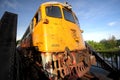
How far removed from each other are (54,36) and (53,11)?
134cm

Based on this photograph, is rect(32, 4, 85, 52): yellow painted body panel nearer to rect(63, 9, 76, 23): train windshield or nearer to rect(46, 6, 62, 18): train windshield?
rect(46, 6, 62, 18): train windshield

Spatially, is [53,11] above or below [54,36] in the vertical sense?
above

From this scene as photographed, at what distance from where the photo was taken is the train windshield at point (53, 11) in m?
5.66

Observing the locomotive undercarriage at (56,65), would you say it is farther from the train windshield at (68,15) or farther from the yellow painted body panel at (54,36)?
the train windshield at (68,15)

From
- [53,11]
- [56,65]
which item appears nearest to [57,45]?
[56,65]

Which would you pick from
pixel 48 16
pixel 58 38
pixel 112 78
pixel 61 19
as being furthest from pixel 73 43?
Result: pixel 112 78

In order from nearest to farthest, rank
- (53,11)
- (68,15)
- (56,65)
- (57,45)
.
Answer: (56,65)
(57,45)
(53,11)
(68,15)

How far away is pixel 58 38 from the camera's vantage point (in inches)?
203

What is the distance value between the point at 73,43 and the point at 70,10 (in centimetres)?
199

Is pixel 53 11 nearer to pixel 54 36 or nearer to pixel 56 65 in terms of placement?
pixel 54 36

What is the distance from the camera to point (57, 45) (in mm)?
4996

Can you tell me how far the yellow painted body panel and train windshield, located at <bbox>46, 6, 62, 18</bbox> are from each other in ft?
0.61

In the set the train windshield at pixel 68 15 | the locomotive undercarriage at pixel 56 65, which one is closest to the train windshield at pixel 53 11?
the train windshield at pixel 68 15

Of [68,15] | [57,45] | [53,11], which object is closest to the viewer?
[57,45]
